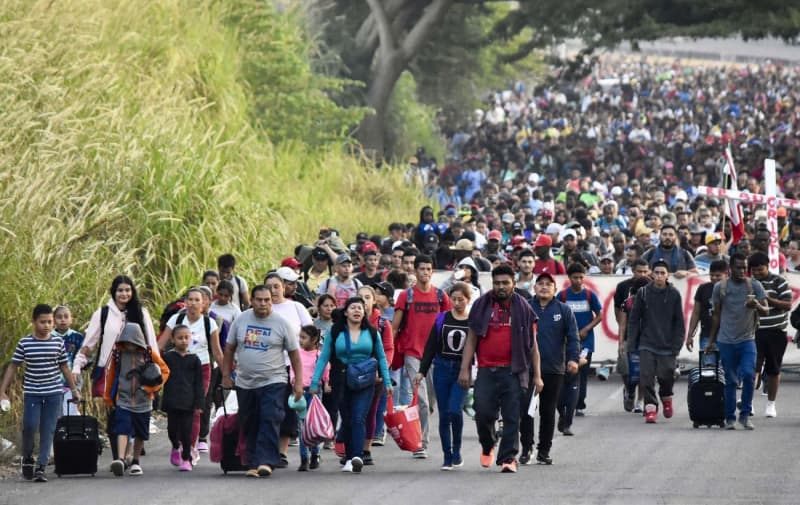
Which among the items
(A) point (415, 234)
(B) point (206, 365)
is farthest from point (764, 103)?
(B) point (206, 365)

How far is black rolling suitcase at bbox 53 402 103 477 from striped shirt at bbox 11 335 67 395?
0.31m

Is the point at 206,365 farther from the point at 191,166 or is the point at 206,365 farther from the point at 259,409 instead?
the point at 191,166

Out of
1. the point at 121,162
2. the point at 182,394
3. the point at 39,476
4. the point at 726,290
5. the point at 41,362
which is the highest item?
the point at 121,162

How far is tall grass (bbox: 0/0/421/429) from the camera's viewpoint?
18141 mm

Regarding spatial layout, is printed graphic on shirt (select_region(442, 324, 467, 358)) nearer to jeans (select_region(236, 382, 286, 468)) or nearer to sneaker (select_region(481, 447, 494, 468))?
sneaker (select_region(481, 447, 494, 468))

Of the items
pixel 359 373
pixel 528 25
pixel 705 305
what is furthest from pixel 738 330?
Result: pixel 528 25

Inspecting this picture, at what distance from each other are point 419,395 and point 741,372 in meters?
3.43

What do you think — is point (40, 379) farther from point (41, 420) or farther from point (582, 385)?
point (582, 385)

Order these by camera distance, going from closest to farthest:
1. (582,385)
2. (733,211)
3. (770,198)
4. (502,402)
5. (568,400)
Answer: (502,402) → (568,400) → (582,385) → (770,198) → (733,211)

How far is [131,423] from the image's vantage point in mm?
14430

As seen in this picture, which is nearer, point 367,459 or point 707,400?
point 367,459

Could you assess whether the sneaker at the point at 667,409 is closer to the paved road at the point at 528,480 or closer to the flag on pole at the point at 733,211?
the paved road at the point at 528,480

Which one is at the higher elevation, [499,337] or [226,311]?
[226,311]

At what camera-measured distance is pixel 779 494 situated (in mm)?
12656
